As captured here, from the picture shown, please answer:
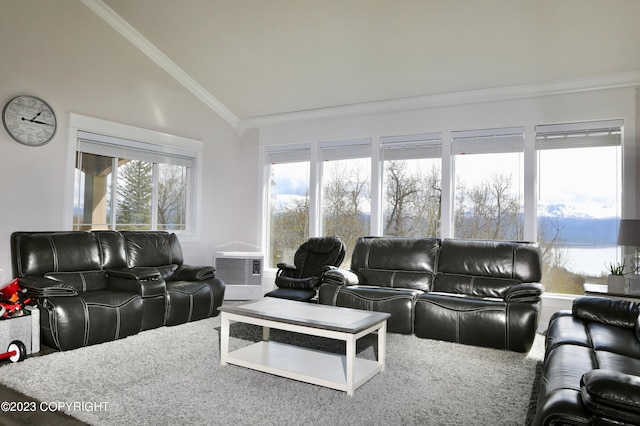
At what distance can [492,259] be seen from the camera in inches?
184

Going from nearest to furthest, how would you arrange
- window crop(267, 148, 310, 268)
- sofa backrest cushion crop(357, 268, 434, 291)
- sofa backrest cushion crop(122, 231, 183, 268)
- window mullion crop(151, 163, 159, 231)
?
sofa backrest cushion crop(357, 268, 434, 291) < sofa backrest cushion crop(122, 231, 183, 268) < window mullion crop(151, 163, 159, 231) < window crop(267, 148, 310, 268)

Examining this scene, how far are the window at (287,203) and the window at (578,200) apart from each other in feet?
10.4

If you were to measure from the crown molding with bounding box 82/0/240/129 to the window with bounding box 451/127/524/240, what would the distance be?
344 centimetres

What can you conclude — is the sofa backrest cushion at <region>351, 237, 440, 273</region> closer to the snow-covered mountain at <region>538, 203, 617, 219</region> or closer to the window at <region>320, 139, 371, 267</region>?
the window at <region>320, 139, 371, 267</region>

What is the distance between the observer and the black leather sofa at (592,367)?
61.8 inches

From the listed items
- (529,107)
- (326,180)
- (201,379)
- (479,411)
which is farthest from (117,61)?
(479,411)

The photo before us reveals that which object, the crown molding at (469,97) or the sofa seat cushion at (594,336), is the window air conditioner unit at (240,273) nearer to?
the crown molding at (469,97)

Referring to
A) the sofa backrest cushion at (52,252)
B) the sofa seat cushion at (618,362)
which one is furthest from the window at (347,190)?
the sofa seat cushion at (618,362)

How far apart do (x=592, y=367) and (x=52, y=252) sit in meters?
4.39

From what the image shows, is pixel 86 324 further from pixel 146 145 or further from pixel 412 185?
pixel 412 185

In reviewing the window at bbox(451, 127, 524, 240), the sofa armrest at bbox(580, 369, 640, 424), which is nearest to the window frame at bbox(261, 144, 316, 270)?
the window at bbox(451, 127, 524, 240)

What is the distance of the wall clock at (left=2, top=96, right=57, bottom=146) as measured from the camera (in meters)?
4.38

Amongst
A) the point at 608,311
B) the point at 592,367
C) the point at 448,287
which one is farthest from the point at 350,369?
the point at 448,287

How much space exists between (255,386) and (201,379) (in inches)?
16.1
